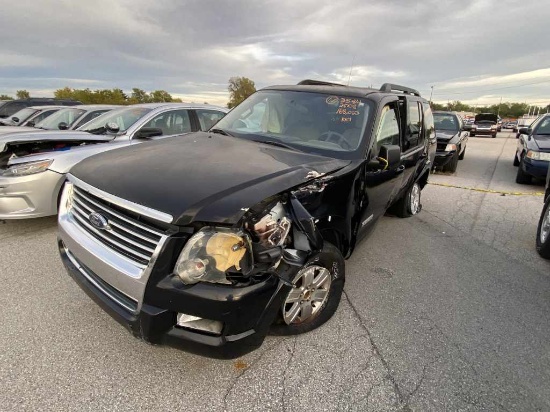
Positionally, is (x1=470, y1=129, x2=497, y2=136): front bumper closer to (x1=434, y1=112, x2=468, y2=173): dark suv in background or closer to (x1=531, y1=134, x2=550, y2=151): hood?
(x1=434, y1=112, x2=468, y2=173): dark suv in background

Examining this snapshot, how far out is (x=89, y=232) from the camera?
2.25 meters

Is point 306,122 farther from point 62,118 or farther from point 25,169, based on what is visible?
point 62,118

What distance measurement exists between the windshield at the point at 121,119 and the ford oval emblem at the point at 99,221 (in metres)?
3.56

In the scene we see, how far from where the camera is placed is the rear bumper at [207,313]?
178cm

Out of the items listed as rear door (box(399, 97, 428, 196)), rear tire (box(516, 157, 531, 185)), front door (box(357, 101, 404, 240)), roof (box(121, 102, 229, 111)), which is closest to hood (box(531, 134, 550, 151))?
rear tire (box(516, 157, 531, 185))

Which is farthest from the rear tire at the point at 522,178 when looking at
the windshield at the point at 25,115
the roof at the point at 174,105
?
the windshield at the point at 25,115

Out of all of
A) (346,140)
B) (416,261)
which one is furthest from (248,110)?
(416,261)

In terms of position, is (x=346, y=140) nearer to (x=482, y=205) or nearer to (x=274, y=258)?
(x=274, y=258)

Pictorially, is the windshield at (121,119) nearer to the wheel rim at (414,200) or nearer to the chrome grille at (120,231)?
the chrome grille at (120,231)

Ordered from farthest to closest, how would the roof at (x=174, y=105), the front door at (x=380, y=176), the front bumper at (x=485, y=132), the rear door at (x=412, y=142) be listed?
the front bumper at (x=485, y=132), the roof at (x=174, y=105), the rear door at (x=412, y=142), the front door at (x=380, y=176)

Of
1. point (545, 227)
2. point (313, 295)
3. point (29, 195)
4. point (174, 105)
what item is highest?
point (174, 105)

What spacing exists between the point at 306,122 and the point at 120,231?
2.06 meters

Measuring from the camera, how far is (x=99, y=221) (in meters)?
2.10

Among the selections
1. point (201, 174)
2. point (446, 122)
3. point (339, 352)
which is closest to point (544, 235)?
point (339, 352)
